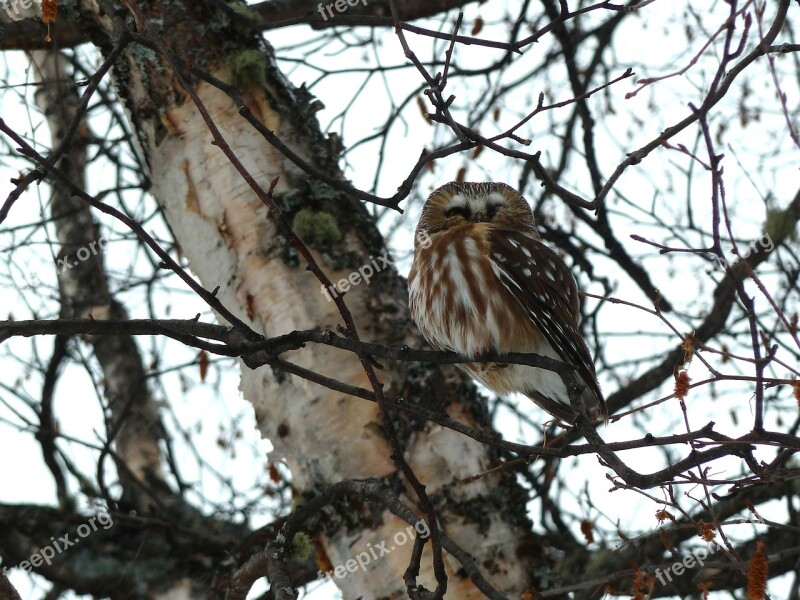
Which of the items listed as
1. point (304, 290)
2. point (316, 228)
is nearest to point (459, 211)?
point (316, 228)

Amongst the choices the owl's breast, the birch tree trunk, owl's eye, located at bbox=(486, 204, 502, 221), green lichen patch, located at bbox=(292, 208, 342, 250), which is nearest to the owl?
the owl's breast

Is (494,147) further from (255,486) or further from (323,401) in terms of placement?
(255,486)

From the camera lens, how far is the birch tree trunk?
11.0 ft

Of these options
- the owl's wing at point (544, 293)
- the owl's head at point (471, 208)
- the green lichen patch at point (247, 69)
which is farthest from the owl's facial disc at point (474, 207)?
the green lichen patch at point (247, 69)

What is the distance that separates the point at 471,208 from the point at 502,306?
0.69m

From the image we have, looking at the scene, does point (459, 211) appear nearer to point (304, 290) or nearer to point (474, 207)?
point (474, 207)

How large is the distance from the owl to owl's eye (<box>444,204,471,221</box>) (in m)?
0.09

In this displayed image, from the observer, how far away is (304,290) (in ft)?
11.8

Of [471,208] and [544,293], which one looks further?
[471,208]

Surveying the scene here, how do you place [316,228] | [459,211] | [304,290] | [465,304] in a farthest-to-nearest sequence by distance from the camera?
1. [459,211]
2. [316,228]
3. [304,290]
4. [465,304]

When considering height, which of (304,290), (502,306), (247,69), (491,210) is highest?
(247,69)

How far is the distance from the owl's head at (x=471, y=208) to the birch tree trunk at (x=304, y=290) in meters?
0.27

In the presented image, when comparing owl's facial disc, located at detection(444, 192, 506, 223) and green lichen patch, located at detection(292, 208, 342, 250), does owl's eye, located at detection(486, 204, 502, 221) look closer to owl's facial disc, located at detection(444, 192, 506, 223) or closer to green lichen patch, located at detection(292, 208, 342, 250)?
owl's facial disc, located at detection(444, 192, 506, 223)

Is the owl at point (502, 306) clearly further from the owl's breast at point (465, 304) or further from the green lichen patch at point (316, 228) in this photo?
the green lichen patch at point (316, 228)
